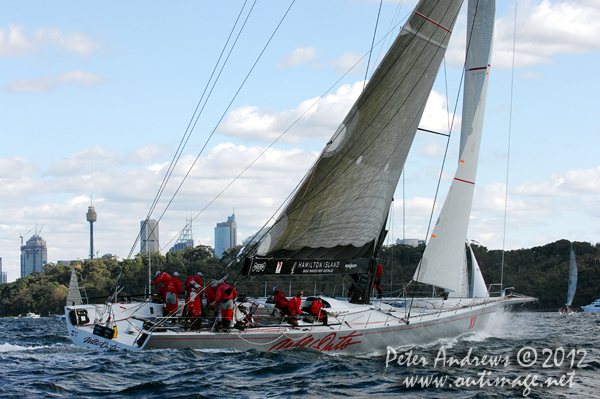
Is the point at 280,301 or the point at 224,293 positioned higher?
the point at 224,293

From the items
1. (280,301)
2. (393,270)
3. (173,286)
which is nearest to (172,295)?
(173,286)

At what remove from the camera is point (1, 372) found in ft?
33.2

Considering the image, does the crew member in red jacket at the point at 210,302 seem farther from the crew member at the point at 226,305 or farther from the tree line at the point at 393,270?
the tree line at the point at 393,270

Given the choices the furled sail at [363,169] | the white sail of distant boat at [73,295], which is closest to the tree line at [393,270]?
the white sail of distant boat at [73,295]

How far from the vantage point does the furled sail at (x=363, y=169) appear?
41.9ft

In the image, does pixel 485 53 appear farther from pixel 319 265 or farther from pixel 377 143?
pixel 319 265

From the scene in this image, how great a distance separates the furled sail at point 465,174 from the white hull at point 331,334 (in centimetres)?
103

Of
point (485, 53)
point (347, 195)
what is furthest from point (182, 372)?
point (485, 53)

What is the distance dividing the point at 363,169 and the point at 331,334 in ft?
12.2

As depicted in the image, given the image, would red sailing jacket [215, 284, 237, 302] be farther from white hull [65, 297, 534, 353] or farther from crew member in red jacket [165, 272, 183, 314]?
crew member in red jacket [165, 272, 183, 314]

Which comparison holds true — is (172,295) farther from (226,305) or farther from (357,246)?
(357,246)

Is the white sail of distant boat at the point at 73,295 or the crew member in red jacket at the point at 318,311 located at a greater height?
the white sail of distant boat at the point at 73,295

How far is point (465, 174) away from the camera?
15.6 meters

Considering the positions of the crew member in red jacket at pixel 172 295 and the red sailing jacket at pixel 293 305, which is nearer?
the red sailing jacket at pixel 293 305
